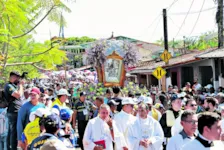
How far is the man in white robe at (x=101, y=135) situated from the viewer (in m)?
6.84

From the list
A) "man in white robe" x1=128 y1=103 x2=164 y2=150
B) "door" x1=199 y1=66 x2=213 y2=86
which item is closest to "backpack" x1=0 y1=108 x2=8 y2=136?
"man in white robe" x1=128 y1=103 x2=164 y2=150

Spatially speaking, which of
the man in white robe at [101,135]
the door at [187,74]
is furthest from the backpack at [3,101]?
the door at [187,74]

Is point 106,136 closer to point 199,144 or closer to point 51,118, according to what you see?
point 51,118

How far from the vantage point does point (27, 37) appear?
12266 millimetres

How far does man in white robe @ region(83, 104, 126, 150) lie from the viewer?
6.84m

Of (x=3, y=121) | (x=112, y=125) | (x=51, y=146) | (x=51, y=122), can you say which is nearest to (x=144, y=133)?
(x=112, y=125)

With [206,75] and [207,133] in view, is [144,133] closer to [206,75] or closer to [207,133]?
[207,133]

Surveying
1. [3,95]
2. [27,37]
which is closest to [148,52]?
[27,37]

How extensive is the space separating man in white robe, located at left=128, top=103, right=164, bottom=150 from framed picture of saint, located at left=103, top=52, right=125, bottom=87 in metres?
8.73

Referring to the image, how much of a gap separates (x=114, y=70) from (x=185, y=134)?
10676mm

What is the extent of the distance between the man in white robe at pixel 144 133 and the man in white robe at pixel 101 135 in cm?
25

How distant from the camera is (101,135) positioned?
692 centimetres

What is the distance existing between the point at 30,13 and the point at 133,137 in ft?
20.6

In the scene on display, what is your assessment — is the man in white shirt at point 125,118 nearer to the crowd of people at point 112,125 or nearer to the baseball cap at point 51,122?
the crowd of people at point 112,125
